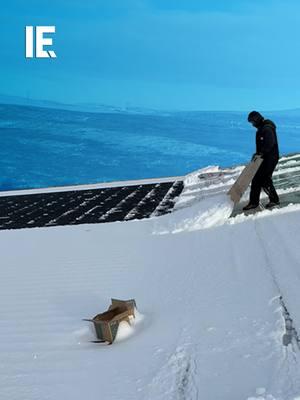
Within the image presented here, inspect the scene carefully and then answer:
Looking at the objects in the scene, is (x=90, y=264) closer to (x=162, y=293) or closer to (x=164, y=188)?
(x=162, y=293)

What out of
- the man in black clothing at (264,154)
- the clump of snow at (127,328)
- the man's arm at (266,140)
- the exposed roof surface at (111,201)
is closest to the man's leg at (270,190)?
the man in black clothing at (264,154)

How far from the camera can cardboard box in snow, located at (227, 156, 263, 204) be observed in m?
5.36

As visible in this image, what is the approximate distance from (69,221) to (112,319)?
3912mm

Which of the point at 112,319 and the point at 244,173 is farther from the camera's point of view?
the point at 244,173

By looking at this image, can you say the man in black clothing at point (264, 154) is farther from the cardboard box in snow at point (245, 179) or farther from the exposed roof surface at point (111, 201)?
the exposed roof surface at point (111, 201)

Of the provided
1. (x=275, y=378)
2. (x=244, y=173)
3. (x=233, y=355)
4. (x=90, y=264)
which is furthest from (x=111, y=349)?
(x=244, y=173)

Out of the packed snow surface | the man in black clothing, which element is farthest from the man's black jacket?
the packed snow surface

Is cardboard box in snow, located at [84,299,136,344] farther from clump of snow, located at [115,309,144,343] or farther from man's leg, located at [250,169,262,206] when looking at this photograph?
man's leg, located at [250,169,262,206]

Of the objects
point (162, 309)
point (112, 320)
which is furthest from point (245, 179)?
point (112, 320)

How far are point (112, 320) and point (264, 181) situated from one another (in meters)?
3.02

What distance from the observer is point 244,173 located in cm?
554

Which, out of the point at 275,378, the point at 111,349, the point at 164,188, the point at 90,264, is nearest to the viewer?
the point at 275,378

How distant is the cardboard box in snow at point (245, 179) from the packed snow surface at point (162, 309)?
0.14 meters

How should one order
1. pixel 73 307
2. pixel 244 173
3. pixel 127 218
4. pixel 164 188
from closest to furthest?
pixel 73 307 < pixel 244 173 < pixel 127 218 < pixel 164 188
